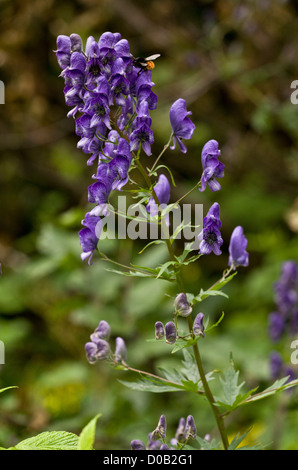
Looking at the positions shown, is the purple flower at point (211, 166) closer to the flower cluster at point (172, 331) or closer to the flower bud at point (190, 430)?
the flower cluster at point (172, 331)

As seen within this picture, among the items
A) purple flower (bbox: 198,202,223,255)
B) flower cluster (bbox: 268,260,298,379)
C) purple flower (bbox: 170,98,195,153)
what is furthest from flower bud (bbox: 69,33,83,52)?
flower cluster (bbox: 268,260,298,379)

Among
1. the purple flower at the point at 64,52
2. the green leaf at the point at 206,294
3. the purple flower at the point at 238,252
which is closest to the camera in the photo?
the green leaf at the point at 206,294

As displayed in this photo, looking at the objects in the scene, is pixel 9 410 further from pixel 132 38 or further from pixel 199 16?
pixel 199 16

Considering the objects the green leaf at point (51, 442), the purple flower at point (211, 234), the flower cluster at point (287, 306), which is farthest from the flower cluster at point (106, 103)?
the flower cluster at point (287, 306)

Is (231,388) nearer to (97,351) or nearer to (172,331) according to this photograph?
(172,331)
